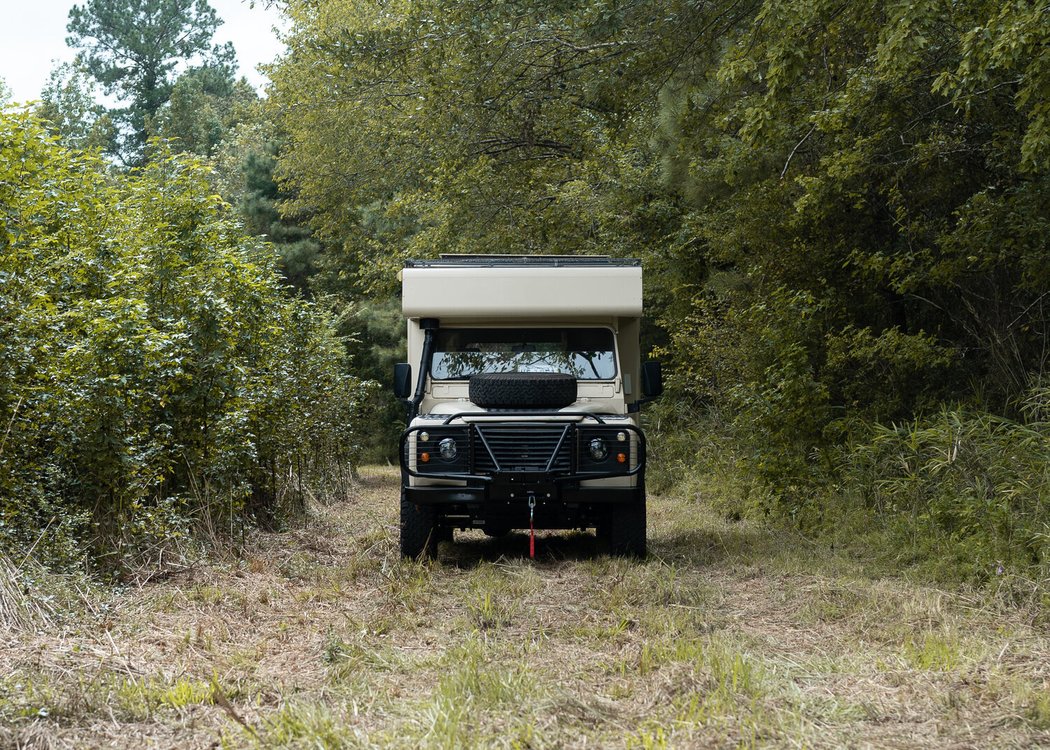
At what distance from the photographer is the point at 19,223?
26.6ft

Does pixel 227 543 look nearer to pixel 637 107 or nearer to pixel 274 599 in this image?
pixel 274 599

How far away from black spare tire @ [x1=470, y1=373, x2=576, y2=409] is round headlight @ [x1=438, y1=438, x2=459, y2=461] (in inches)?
27.7

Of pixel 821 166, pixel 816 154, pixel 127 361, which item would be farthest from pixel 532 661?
pixel 816 154

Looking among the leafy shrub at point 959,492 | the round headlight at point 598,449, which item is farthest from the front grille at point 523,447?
the leafy shrub at point 959,492

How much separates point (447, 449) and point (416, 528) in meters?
0.79

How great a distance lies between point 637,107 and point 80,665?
1165 cm

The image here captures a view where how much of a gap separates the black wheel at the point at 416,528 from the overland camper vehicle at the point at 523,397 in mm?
11

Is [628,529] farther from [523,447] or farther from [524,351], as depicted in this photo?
[524,351]

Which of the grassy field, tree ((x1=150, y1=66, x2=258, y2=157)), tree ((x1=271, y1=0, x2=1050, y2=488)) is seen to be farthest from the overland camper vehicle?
tree ((x1=150, y1=66, x2=258, y2=157))

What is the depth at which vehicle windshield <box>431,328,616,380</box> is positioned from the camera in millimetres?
10383

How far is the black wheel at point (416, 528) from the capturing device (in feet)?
31.5

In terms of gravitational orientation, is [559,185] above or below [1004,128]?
above

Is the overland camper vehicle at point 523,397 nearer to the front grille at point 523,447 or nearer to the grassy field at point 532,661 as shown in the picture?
the front grille at point 523,447

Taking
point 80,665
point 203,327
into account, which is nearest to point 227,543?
point 203,327
